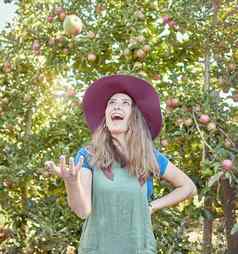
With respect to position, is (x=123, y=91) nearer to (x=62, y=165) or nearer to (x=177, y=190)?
(x=177, y=190)

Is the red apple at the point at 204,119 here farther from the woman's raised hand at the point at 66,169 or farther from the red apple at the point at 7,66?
the woman's raised hand at the point at 66,169

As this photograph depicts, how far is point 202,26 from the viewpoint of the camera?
4.21 metres

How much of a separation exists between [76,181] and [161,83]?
8.06 feet

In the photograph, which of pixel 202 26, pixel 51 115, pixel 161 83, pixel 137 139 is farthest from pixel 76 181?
pixel 51 115

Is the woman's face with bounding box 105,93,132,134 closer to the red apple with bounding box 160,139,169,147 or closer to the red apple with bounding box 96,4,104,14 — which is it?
the red apple with bounding box 160,139,169,147

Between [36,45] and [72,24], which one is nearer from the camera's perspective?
[72,24]

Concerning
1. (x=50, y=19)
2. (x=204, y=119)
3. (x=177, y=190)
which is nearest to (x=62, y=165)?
(x=177, y=190)

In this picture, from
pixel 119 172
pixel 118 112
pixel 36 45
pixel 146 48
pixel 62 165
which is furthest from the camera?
pixel 36 45

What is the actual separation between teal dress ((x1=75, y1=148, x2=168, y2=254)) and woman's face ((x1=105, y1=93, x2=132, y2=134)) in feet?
0.62

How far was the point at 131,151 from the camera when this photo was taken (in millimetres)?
1985

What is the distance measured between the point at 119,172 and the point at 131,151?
0.31ft

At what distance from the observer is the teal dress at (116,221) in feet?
6.04

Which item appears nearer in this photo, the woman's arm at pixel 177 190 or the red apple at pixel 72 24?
the woman's arm at pixel 177 190

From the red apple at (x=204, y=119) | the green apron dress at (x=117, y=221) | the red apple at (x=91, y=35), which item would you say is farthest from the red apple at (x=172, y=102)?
the green apron dress at (x=117, y=221)
